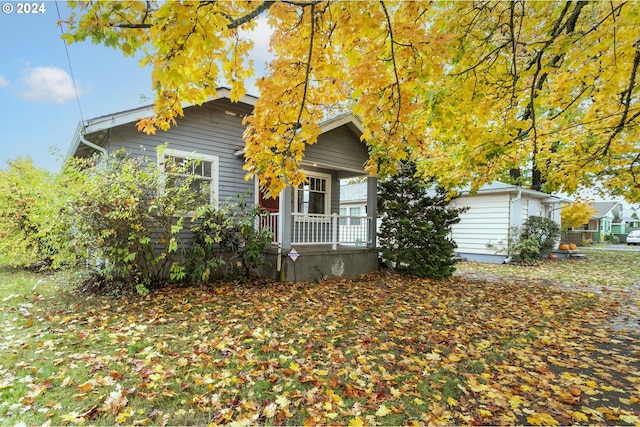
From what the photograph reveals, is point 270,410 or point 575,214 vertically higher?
point 575,214

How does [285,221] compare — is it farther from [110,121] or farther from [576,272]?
[576,272]

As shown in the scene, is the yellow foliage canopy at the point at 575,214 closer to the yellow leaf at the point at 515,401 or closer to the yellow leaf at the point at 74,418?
the yellow leaf at the point at 515,401

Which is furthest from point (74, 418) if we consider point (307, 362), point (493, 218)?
point (493, 218)

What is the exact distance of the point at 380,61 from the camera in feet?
14.1

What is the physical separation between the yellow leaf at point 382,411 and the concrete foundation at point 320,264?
5.27m

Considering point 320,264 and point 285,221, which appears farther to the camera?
point 320,264

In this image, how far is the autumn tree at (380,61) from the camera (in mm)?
2799

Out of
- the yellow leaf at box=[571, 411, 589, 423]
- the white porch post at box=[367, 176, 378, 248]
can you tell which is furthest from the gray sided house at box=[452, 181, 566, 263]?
the yellow leaf at box=[571, 411, 589, 423]

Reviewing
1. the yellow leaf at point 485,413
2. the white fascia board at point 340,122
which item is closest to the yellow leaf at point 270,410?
the yellow leaf at point 485,413

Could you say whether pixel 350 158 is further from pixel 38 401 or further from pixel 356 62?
pixel 38 401

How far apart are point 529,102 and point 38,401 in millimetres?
7108

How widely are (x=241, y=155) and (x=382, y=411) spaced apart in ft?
24.4

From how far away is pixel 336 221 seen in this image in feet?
29.7

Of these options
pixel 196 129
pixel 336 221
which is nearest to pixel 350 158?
pixel 336 221
